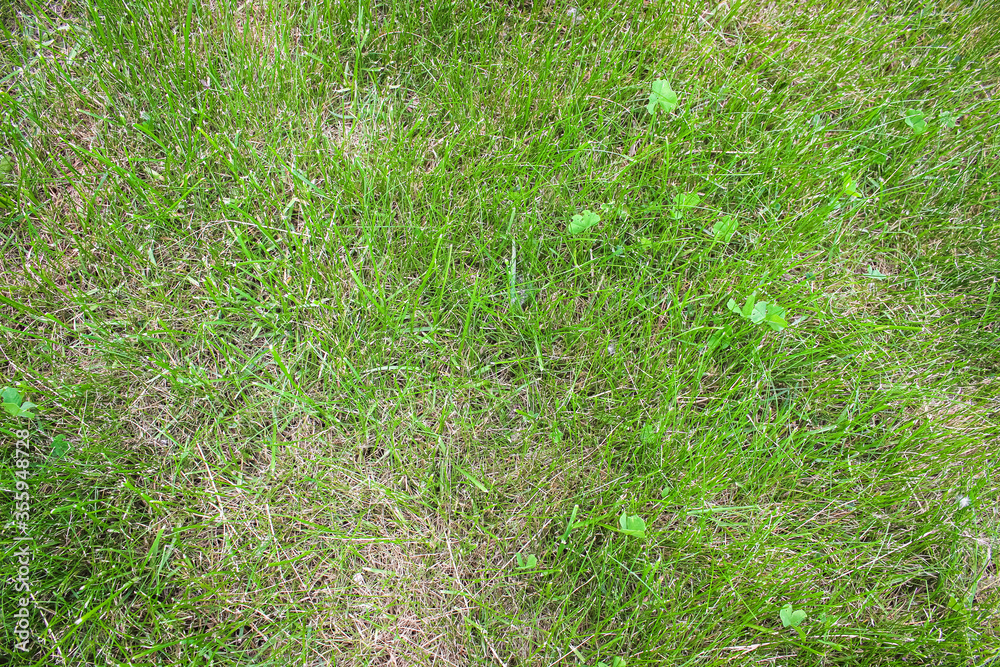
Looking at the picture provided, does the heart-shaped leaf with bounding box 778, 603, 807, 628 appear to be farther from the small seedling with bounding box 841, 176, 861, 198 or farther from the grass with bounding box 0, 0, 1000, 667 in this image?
the small seedling with bounding box 841, 176, 861, 198

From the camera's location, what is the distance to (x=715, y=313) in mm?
2207

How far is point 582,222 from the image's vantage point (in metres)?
2.19

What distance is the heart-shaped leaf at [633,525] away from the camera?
1.85 metres

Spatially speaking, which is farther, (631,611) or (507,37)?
(507,37)

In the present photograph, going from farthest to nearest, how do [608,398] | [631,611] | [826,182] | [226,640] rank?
1. [826,182]
2. [608,398]
3. [631,611]
4. [226,640]

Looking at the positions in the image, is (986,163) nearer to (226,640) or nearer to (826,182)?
(826,182)

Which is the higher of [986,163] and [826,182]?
[986,163]

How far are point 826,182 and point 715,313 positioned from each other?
0.80 meters

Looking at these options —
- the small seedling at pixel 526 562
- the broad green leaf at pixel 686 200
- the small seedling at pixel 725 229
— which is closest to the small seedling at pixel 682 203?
the broad green leaf at pixel 686 200

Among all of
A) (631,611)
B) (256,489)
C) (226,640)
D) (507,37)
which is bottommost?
(226,640)

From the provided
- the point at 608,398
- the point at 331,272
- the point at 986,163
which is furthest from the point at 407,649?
the point at 986,163

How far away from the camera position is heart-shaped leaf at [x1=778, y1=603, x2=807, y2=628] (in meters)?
1.81

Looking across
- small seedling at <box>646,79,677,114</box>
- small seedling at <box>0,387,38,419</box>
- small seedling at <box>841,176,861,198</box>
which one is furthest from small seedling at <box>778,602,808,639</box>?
small seedling at <box>0,387,38,419</box>

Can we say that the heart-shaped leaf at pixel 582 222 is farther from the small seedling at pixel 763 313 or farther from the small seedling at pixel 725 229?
the small seedling at pixel 763 313
